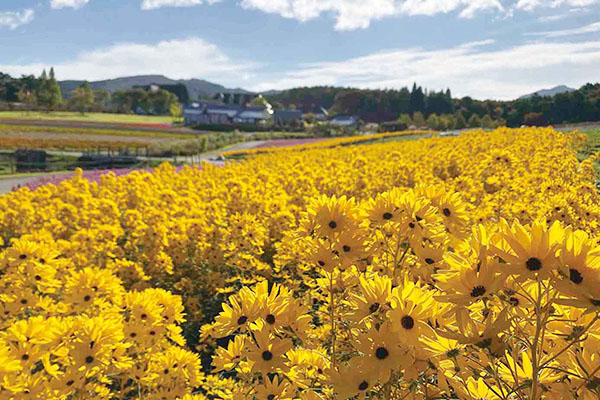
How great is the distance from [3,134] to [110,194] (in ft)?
133

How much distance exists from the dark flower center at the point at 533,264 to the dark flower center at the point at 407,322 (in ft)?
1.31

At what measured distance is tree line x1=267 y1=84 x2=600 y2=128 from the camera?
22.6 meters

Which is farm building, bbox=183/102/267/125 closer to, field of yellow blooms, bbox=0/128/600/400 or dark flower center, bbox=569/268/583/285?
field of yellow blooms, bbox=0/128/600/400

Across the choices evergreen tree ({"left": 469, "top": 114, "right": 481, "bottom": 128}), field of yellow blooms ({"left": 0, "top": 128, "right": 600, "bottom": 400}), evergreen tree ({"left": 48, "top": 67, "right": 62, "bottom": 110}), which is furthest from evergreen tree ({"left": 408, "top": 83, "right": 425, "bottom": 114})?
field of yellow blooms ({"left": 0, "top": 128, "right": 600, "bottom": 400})

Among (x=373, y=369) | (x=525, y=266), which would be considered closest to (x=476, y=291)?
(x=525, y=266)

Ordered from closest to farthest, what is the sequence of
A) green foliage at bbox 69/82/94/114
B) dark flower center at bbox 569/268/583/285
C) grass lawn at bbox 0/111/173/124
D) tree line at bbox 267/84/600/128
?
1. dark flower center at bbox 569/268/583/285
2. tree line at bbox 267/84/600/128
3. grass lawn at bbox 0/111/173/124
4. green foliage at bbox 69/82/94/114

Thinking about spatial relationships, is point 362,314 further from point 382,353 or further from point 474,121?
point 474,121

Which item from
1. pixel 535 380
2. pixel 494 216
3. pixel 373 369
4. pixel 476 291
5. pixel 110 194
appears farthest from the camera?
pixel 110 194

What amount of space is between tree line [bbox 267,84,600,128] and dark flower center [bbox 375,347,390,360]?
23.3 meters

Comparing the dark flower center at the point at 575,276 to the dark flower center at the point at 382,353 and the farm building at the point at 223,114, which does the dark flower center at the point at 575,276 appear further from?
the farm building at the point at 223,114

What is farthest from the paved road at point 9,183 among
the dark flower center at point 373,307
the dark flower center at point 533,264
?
the dark flower center at point 533,264

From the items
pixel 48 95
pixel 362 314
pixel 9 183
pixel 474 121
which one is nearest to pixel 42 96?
pixel 48 95

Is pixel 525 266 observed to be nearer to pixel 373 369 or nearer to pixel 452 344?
pixel 452 344

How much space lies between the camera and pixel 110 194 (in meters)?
8.91
